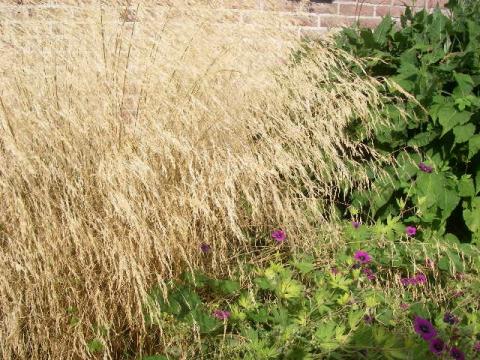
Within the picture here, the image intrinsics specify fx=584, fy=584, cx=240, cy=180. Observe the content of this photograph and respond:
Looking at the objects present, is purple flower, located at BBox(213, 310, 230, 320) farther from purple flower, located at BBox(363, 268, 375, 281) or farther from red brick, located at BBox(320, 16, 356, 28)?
red brick, located at BBox(320, 16, 356, 28)

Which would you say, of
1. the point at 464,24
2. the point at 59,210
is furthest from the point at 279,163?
the point at 464,24

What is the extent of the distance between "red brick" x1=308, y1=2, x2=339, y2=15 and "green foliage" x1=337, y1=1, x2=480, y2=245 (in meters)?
0.90

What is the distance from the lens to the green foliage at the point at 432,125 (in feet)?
8.82

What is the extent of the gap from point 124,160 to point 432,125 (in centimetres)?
158

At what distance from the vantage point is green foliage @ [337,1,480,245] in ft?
8.82

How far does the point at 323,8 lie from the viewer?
3.92 meters

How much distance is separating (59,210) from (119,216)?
22 centimetres

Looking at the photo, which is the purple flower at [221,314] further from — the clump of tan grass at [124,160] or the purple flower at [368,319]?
the purple flower at [368,319]

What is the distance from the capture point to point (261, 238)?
264 cm

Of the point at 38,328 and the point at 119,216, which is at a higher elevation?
the point at 119,216

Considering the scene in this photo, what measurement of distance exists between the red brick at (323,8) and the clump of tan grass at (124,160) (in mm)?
1307

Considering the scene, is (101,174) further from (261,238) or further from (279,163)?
(261,238)

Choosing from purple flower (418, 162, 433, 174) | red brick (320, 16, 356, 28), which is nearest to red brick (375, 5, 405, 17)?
red brick (320, 16, 356, 28)

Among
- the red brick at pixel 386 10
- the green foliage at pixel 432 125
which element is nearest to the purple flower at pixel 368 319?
the green foliage at pixel 432 125
